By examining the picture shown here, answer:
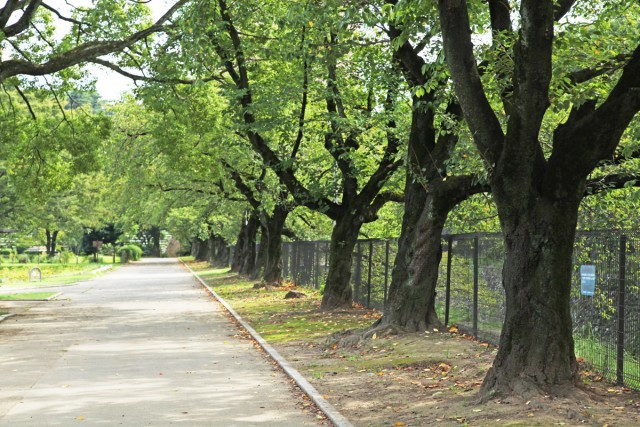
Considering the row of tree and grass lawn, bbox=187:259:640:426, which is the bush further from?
grass lawn, bbox=187:259:640:426

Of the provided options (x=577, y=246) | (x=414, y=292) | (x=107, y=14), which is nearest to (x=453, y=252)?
(x=414, y=292)

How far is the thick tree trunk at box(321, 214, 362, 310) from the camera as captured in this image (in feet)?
76.8

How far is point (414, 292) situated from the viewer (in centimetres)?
1575

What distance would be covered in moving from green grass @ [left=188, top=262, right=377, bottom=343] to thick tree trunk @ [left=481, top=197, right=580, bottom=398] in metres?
8.04

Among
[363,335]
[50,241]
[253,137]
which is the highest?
[253,137]

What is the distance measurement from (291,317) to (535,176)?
13.2 metres

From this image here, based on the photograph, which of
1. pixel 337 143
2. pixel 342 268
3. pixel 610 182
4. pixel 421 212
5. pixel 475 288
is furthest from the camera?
pixel 342 268

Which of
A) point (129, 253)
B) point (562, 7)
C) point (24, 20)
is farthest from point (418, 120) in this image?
point (129, 253)

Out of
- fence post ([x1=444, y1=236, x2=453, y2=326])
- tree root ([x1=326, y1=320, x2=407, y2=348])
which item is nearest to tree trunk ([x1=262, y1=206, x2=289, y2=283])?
fence post ([x1=444, y1=236, x2=453, y2=326])

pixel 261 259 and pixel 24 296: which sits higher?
Answer: pixel 261 259

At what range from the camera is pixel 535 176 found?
9.65 metres

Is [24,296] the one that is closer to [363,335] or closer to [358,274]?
[358,274]

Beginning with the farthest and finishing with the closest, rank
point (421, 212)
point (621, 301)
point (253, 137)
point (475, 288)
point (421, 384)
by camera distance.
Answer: point (253, 137), point (421, 212), point (475, 288), point (421, 384), point (621, 301)

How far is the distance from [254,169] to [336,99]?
14504 mm
